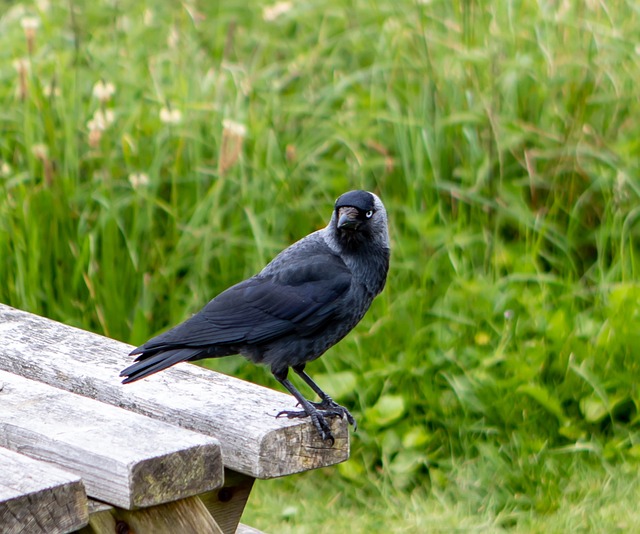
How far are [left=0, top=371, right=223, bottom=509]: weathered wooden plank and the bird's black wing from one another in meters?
0.53

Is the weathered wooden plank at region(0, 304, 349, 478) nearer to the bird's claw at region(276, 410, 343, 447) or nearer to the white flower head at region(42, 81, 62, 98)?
the bird's claw at region(276, 410, 343, 447)

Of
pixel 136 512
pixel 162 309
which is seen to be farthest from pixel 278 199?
pixel 136 512

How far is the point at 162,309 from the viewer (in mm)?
4156

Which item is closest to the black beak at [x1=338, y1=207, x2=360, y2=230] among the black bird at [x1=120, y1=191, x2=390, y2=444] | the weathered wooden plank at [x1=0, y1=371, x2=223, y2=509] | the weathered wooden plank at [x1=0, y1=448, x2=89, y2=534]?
the black bird at [x1=120, y1=191, x2=390, y2=444]

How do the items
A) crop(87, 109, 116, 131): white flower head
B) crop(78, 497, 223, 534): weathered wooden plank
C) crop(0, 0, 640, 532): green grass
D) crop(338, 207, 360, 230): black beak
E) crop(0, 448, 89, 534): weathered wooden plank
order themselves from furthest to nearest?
crop(87, 109, 116, 131): white flower head → crop(0, 0, 640, 532): green grass → crop(338, 207, 360, 230): black beak → crop(78, 497, 223, 534): weathered wooden plank → crop(0, 448, 89, 534): weathered wooden plank

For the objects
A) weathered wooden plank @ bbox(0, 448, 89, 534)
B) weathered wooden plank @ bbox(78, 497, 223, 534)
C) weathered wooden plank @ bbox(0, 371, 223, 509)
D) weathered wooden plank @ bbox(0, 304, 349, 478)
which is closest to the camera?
weathered wooden plank @ bbox(0, 448, 89, 534)

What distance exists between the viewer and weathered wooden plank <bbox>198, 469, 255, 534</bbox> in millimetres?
2535

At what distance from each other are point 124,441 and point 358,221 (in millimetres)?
1085

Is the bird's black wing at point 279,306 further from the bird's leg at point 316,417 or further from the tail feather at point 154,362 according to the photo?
the bird's leg at point 316,417

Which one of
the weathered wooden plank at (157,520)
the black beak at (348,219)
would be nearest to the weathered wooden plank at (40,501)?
the weathered wooden plank at (157,520)

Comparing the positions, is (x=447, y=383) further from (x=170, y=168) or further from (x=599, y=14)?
(x=599, y=14)

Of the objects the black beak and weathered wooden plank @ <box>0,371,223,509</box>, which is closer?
weathered wooden plank @ <box>0,371,223,509</box>

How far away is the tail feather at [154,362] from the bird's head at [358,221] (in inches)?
23.2

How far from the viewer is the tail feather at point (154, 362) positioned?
2301 millimetres
